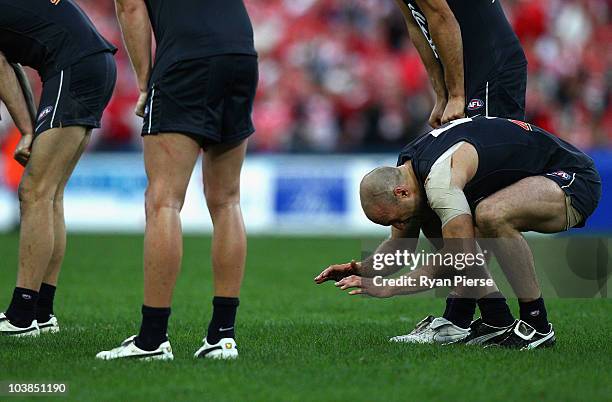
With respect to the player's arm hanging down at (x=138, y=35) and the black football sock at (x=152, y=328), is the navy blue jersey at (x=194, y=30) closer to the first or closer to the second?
the player's arm hanging down at (x=138, y=35)

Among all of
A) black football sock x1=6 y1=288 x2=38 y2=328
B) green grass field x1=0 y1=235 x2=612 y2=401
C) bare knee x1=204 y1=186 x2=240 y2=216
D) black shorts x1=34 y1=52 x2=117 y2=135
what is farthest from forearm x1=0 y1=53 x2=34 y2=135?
bare knee x1=204 y1=186 x2=240 y2=216

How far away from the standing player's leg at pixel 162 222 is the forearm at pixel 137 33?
349 millimetres

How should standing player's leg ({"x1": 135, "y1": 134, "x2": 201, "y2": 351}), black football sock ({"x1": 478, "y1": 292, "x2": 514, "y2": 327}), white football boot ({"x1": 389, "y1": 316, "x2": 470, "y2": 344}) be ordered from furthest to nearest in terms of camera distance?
1. white football boot ({"x1": 389, "y1": 316, "x2": 470, "y2": 344})
2. black football sock ({"x1": 478, "y1": 292, "x2": 514, "y2": 327})
3. standing player's leg ({"x1": 135, "y1": 134, "x2": 201, "y2": 351})

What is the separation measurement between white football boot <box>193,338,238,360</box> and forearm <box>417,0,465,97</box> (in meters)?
1.94

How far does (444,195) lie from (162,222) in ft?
4.51

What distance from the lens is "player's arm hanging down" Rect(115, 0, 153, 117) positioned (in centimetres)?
458

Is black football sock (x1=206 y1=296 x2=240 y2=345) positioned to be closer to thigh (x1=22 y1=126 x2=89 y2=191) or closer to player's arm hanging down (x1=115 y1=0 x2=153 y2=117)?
player's arm hanging down (x1=115 y1=0 x2=153 y2=117)

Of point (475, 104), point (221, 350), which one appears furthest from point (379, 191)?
point (221, 350)

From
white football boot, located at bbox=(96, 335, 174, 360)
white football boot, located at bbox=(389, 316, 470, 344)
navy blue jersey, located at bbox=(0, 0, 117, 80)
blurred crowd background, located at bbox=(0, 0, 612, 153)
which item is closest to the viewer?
white football boot, located at bbox=(96, 335, 174, 360)

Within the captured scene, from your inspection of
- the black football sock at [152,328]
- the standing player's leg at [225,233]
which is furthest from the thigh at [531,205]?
the black football sock at [152,328]

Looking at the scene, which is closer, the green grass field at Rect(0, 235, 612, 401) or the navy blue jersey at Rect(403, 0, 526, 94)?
the green grass field at Rect(0, 235, 612, 401)

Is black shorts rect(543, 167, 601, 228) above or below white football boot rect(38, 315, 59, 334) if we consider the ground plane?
above

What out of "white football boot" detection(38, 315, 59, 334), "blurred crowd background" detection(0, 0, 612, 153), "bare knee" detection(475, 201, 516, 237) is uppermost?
"blurred crowd background" detection(0, 0, 612, 153)

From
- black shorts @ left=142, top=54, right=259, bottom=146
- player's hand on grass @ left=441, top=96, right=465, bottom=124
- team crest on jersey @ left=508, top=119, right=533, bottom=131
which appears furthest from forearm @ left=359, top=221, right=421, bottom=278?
black shorts @ left=142, top=54, right=259, bottom=146
